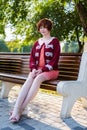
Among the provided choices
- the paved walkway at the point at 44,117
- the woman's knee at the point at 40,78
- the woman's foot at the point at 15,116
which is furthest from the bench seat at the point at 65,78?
the woman's foot at the point at 15,116

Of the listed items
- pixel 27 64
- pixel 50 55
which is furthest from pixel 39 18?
pixel 50 55

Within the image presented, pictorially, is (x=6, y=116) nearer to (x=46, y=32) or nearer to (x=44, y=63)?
(x=44, y=63)

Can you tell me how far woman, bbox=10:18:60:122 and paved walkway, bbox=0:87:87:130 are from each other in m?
0.22

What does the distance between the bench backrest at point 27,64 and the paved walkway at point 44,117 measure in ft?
1.98

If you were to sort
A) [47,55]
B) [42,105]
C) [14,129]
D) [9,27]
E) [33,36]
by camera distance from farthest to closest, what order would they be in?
1. [33,36]
2. [9,27]
3. [42,105]
4. [47,55]
5. [14,129]

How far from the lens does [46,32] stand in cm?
529

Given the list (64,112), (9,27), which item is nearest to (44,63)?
(64,112)

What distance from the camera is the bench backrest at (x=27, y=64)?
5.38m

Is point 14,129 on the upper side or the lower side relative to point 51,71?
lower

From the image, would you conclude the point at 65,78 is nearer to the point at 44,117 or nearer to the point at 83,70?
the point at 83,70

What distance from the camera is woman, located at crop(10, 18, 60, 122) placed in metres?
4.72

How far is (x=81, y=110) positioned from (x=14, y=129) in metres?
1.59

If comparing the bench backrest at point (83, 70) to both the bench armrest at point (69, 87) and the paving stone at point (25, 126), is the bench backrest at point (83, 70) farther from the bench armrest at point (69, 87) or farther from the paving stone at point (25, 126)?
the paving stone at point (25, 126)

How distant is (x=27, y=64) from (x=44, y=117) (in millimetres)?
1870
